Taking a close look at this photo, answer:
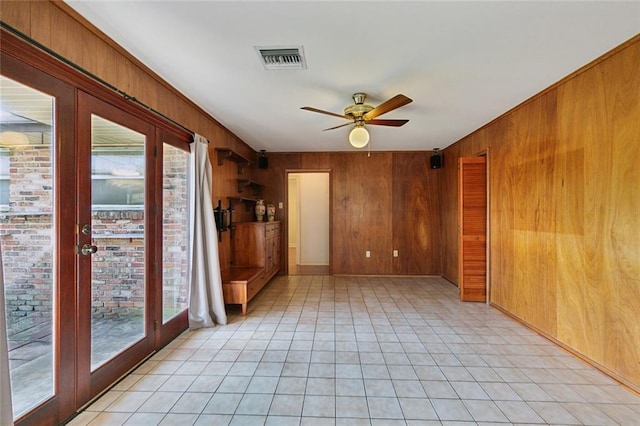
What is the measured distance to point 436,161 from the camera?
5.34 metres

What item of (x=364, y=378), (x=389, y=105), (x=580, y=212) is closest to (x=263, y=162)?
(x=389, y=105)

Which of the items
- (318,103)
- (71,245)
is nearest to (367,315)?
(318,103)

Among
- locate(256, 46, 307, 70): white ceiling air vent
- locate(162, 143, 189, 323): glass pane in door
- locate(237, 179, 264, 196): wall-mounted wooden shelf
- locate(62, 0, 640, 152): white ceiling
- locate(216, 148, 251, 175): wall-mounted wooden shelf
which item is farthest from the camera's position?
locate(237, 179, 264, 196): wall-mounted wooden shelf

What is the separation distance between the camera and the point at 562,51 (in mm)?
2094

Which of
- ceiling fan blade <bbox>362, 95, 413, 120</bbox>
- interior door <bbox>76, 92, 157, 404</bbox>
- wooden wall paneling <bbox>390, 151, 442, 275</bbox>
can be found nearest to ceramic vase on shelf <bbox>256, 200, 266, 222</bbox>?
wooden wall paneling <bbox>390, 151, 442, 275</bbox>

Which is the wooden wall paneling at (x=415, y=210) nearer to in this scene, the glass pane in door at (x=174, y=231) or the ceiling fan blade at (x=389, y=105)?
the ceiling fan blade at (x=389, y=105)

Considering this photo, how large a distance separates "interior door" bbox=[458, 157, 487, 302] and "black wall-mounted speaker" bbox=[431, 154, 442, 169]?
1.38 metres

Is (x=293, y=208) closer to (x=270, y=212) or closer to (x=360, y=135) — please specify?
(x=270, y=212)

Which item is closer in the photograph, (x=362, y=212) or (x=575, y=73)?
(x=575, y=73)

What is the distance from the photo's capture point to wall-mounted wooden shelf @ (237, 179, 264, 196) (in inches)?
185

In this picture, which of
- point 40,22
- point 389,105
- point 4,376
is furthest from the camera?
point 389,105

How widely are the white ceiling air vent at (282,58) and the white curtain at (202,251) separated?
1290 millimetres

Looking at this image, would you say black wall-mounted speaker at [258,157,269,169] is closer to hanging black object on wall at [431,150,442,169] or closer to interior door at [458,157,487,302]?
hanging black object on wall at [431,150,442,169]

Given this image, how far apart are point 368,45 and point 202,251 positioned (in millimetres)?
2443
